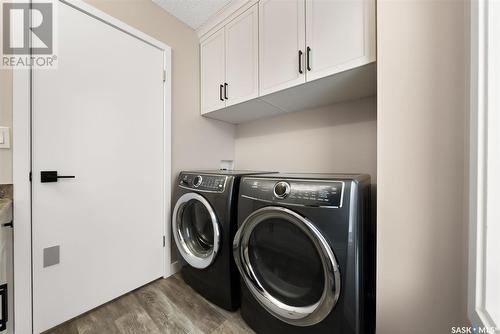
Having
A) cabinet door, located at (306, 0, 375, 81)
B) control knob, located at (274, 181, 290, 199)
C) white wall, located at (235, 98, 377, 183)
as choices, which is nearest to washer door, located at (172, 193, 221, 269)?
control knob, located at (274, 181, 290, 199)

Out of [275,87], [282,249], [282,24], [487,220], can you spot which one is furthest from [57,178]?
[487,220]

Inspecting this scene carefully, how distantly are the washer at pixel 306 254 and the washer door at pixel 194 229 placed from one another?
0.35m

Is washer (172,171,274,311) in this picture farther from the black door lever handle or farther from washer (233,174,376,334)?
the black door lever handle

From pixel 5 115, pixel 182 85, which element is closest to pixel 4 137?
pixel 5 115

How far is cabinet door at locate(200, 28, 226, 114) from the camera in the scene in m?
1.67

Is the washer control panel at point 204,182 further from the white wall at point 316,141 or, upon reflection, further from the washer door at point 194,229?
the white wall at point 316,141

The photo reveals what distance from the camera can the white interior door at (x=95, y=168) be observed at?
1060 mm

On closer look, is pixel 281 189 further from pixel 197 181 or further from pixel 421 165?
pixel 197 181

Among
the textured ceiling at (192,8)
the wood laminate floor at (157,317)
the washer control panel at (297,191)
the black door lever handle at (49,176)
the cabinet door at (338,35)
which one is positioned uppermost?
the textured ceiling at (192,8)

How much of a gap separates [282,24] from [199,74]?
0.94 metres

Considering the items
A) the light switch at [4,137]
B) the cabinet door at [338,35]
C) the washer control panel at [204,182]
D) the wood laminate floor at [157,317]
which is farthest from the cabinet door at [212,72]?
the wood laminate floor at [157,317]

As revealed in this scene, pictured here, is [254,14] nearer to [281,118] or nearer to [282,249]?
[281,118]

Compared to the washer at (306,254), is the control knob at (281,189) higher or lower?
higher

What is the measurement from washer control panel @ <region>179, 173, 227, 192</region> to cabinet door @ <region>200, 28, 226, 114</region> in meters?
0.69
